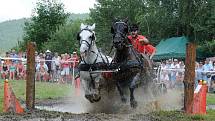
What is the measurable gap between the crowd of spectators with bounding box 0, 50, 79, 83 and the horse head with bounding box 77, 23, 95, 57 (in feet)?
39.1

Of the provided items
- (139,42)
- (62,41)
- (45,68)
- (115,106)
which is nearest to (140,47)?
(139,42)

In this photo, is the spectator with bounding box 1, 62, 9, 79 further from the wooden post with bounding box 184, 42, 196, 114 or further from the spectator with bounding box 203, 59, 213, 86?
the wooden post with bounding box 184, 42, 196, 114

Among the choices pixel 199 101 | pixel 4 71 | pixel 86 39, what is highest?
pixel 86 39

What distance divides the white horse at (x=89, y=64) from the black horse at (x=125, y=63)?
0.48m

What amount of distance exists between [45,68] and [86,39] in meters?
13.4

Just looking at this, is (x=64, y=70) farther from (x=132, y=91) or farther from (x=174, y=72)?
(x=132, y=91)

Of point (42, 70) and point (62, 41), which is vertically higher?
point (42, 70)

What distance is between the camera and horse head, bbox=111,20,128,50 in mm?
11719

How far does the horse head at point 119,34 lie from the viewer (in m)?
11.7

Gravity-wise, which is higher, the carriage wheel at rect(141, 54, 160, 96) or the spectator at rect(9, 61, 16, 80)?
the carriage wheel at rect(141, 54, 160, 96)

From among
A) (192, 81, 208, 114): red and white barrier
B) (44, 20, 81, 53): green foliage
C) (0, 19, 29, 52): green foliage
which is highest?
(192, 81, 208, 114): red and white barrier

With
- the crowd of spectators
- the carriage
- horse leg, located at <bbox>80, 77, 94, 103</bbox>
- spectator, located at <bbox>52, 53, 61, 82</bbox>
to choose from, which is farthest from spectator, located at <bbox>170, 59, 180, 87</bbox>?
horse leg, located at <bbox>80, 77, 94, 103</bbox>

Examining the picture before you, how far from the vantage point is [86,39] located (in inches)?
472

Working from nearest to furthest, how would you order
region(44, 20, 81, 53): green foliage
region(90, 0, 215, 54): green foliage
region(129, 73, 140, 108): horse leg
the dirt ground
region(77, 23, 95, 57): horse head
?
the dirt ground
region(77, 23, 95, 57): horse head
region(129, 73, 140, 108): horse leg
region(90, 0, 215, 54): green foliage
region(44, 20, 81, 53): green foliage
